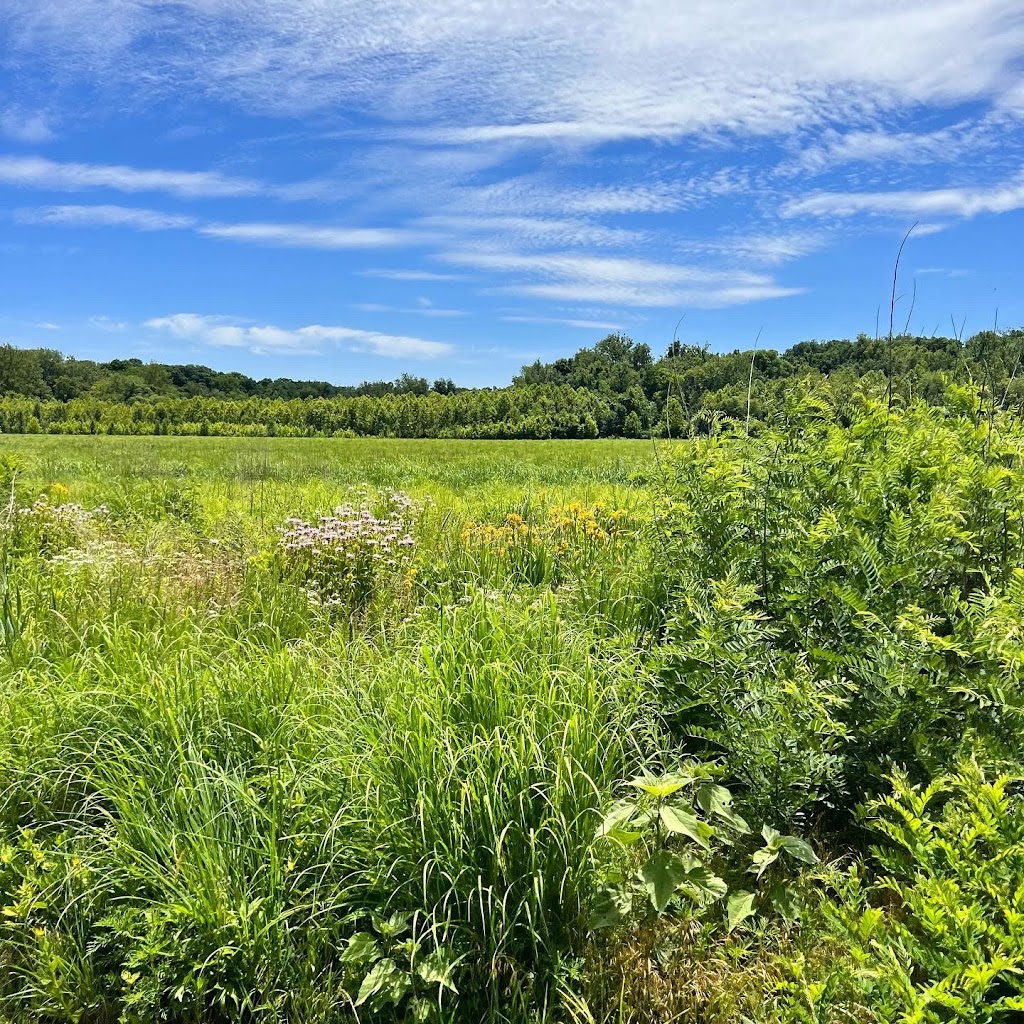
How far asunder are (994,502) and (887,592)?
2.89 feet

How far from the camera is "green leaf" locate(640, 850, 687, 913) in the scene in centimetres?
190

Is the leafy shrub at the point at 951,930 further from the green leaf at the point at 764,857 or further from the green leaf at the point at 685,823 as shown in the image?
the green leaf at the point at 685,823

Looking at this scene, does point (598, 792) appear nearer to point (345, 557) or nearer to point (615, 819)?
point (615, 819)

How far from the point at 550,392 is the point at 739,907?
8771 centimetres

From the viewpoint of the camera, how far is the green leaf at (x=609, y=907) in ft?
6.50

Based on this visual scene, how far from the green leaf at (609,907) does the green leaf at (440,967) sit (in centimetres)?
43

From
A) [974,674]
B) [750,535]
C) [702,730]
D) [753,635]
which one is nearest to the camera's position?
[974,674]

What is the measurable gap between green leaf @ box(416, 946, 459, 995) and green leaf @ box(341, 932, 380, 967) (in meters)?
0.14

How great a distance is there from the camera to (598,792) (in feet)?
7.25

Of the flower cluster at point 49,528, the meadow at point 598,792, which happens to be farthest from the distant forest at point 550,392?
the flower cluster at point 49,528

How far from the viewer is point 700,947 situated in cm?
210

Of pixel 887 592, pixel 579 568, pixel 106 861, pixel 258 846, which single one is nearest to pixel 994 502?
pixel 887 592

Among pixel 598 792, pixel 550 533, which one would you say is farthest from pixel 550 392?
pixel 598 792

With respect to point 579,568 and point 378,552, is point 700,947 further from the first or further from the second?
point 378,552
